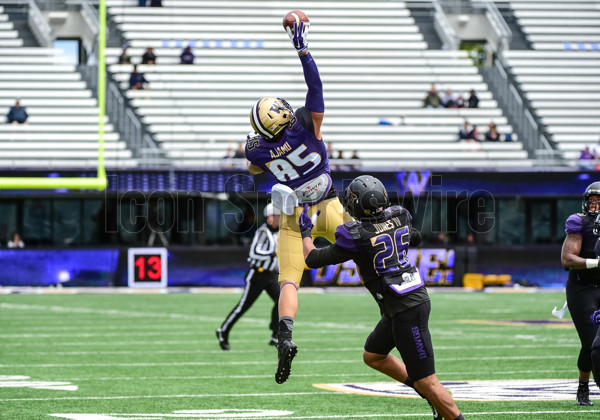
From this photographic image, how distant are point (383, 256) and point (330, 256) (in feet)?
1.01

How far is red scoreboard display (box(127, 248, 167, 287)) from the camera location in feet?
89.4

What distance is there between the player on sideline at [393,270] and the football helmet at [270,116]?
3.61ft

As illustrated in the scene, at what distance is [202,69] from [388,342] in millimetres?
26433

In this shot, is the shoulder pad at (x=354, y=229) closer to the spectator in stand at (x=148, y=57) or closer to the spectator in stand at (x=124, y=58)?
the spectator in stand at (x=124, y=58)

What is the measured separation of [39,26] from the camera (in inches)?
1296

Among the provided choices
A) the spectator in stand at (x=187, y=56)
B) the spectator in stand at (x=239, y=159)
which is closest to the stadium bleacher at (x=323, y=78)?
the spectator in stand at (x=187, y=56)

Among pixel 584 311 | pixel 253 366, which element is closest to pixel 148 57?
pixel 253 366

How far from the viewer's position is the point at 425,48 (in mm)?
A: 34812

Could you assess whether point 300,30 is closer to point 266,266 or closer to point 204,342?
point 266,266

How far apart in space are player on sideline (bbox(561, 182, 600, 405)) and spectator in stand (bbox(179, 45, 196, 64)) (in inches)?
971

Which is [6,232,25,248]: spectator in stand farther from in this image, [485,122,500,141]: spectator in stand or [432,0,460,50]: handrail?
[432,0,460,50]: handrail

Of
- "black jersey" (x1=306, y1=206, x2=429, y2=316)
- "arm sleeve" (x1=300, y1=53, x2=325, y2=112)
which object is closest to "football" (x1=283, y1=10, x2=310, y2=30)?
"arm sleeve" (x1=300, y1=53, x2=325, y2=112)

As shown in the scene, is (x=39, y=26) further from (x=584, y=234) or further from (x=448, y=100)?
(x=584, y=234)

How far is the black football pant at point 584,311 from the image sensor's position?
8.72 m
